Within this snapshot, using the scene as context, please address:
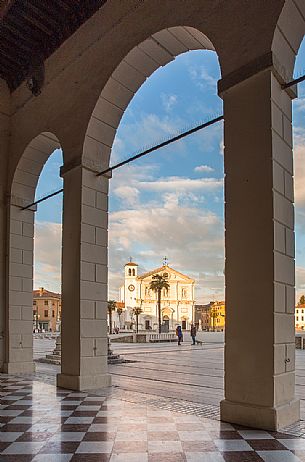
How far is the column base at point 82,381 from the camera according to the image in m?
8.40

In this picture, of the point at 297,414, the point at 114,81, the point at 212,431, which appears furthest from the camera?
the point at 114,81

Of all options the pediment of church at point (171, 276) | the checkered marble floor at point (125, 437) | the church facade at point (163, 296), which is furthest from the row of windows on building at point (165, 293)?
the checkered marble floor at point (125, 437)

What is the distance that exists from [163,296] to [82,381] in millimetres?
90957

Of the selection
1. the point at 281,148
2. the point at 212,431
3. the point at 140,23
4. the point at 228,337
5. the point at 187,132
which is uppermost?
the point at 140,23

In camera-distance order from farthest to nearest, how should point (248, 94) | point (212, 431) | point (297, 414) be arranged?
point (248, 94) < point (297, 414) < point (212, 431)

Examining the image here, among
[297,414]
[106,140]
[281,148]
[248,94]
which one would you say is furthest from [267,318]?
[106,140]

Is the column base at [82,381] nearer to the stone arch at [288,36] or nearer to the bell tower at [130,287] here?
the stone arch at [288,36]

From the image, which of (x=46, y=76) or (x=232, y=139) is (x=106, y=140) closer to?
(x=46, y=76)

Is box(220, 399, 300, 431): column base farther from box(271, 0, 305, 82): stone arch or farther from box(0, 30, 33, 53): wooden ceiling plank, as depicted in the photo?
box(0, 30, 33, 53): wooden ceiling plank

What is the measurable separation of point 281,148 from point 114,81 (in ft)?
13.7

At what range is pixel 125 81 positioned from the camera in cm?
902

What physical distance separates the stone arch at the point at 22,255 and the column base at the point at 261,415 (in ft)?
22.9

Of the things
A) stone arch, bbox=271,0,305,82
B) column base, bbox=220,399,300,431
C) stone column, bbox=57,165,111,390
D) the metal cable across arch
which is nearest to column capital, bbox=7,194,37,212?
the metal cable across arch

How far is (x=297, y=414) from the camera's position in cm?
570
